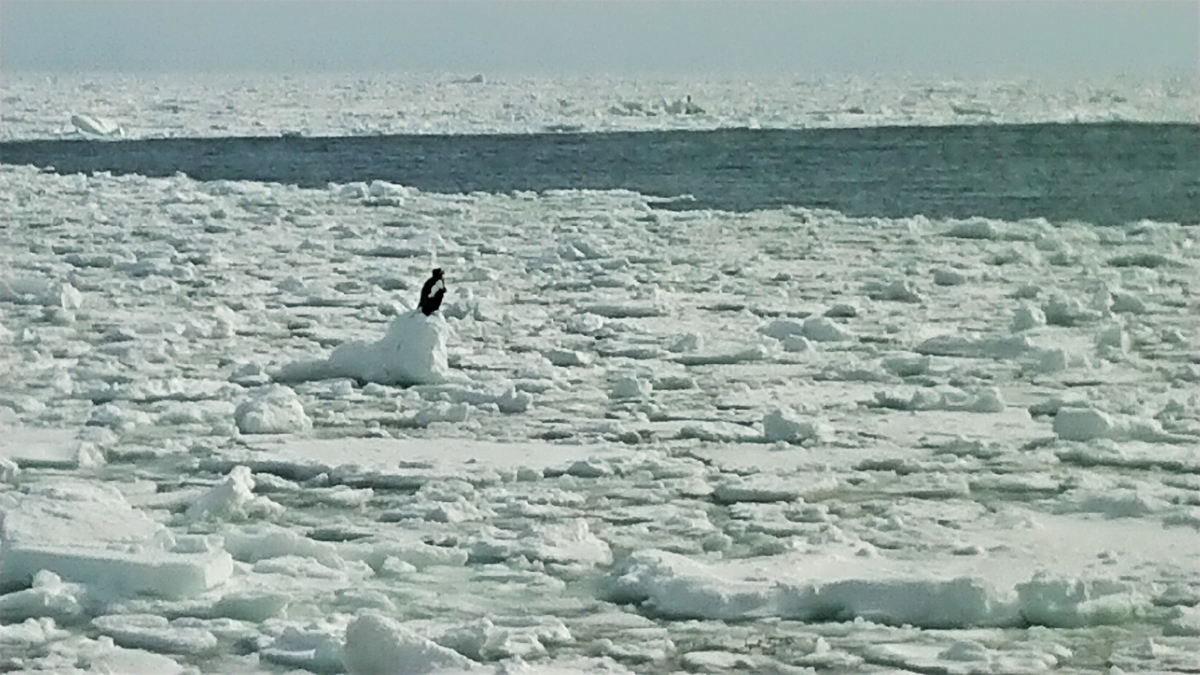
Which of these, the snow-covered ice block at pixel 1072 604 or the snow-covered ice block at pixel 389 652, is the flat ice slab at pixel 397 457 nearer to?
the snow-covered ice block at pixel 389 652

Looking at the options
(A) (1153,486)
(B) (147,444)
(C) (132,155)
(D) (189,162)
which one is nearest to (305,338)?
(B) (147,444)

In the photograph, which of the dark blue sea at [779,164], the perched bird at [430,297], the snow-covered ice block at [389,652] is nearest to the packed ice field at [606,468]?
the snow-covered ice block at [389,652]

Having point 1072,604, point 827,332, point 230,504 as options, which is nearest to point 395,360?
point 827,332

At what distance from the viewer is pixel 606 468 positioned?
17.5ft

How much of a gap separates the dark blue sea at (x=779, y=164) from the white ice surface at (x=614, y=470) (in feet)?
18.5

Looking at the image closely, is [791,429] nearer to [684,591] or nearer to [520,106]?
[684,591]

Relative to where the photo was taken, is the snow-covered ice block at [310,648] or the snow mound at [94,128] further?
the snow mound at [94,128]

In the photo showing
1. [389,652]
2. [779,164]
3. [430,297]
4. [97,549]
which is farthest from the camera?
[779,164]

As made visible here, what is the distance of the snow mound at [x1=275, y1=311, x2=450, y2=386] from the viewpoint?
6.82 meters

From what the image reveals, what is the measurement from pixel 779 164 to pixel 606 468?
16.6 m

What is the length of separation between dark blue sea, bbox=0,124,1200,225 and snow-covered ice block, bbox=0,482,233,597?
997 cm

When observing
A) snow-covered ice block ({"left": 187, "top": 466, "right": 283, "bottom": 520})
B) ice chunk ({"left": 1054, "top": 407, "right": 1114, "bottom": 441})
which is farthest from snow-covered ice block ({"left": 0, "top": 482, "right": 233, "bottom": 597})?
ice chunk ({"left": 1054, "top": 407, "right": 1114, "bottom": 441})

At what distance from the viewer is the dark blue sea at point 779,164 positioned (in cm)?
1579

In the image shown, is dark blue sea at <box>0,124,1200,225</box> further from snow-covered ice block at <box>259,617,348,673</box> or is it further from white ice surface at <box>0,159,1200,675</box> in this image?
snow-covered ice block at <box>259,617,348,673</box>
